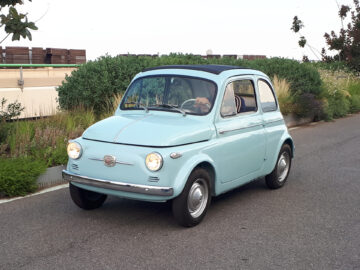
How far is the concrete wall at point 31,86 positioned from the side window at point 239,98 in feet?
33.0

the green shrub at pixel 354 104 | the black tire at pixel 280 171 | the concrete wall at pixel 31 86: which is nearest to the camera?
the black tire at pixel 280 171

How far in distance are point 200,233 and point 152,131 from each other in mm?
1201

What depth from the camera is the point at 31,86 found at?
17.5 meters

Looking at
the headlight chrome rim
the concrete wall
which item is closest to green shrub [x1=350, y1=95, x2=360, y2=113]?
the concrete wall

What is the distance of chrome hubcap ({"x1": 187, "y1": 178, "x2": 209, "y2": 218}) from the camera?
5.76 meters

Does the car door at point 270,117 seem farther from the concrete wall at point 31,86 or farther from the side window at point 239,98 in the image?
the concrete wall at point 31,86

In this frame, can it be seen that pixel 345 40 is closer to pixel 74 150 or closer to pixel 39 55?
pixel 39 55

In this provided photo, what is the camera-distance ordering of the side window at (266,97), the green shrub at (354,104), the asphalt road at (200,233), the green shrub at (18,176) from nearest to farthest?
the asphalt road at (200,233)
the green shrub at (18,176)
the side window at (266,97)
the green shrub at (354,104)

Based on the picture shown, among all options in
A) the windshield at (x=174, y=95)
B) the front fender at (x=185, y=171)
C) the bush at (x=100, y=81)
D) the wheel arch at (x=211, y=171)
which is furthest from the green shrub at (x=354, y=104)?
the front fender at (x=185, y=171)

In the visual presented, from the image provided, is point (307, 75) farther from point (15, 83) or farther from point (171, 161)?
point (171, 161)

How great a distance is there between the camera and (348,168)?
365 inches

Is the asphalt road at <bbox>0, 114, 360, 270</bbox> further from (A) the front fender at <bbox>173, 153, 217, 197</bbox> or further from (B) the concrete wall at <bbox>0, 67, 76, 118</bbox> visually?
(B) the concrete wall at <bbox>0, 67, 76, 118</bbox>

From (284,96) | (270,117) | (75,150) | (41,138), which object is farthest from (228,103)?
(284,96)

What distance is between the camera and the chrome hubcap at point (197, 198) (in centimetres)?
576
